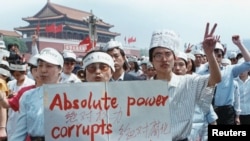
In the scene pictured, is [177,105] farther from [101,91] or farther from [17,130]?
[17,130]

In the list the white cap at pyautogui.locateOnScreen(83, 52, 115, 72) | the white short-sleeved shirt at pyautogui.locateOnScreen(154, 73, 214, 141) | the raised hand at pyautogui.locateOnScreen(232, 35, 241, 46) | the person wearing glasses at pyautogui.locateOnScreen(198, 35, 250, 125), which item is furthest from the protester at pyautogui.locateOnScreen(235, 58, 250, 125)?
the white short-sleeved shirt at pyautogui.locateOnScreen(154, 73, 214, 141)

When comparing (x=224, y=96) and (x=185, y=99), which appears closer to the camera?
(x=185, y=99)

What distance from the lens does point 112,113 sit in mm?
2637

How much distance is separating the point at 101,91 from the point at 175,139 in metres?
0.56

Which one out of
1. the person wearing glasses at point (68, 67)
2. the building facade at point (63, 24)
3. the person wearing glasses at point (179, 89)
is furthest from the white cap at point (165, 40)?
the building facade at point (63, 24)

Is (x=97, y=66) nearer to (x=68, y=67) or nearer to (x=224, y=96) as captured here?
(x=224, y=96)

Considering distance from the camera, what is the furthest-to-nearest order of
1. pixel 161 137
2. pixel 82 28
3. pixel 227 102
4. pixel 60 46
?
1. pixel 82 28
2. pixel 60 46
3. pixel 227 102
4. pixel 161 137

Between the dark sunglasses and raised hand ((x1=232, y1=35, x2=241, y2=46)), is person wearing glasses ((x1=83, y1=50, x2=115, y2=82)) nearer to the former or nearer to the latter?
the dark sunglasses

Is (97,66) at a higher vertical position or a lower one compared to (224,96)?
higher

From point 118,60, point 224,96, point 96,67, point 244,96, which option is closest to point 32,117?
point 96,67

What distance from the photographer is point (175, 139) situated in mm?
2719

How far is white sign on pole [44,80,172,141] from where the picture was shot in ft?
8.59

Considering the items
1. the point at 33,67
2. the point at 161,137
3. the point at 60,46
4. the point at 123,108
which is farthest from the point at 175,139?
the point at 60,46

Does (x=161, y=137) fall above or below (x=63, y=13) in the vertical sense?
below
